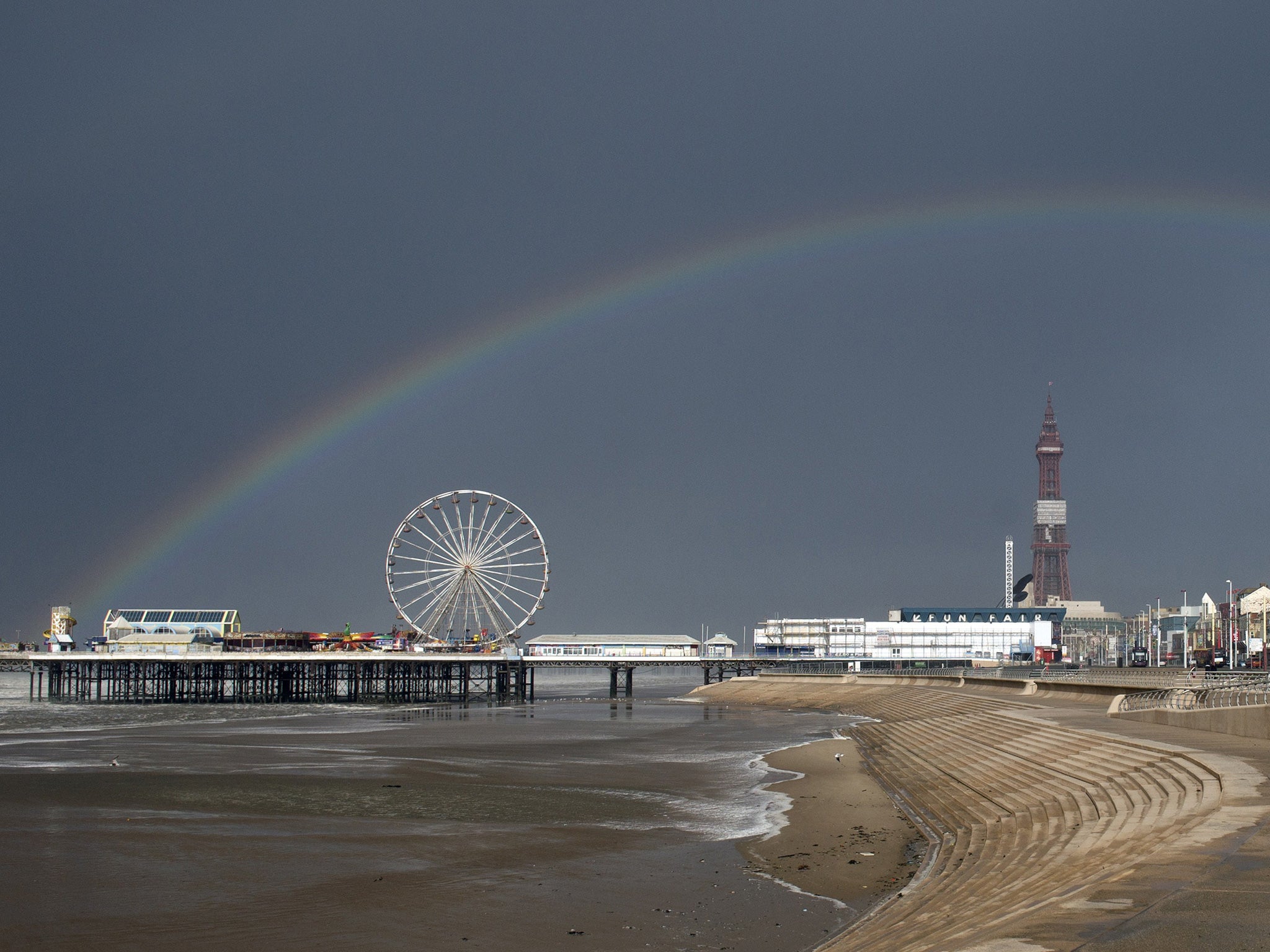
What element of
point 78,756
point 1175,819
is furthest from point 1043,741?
point 78,756

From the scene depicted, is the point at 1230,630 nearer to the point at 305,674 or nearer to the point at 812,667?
the point at 812,667

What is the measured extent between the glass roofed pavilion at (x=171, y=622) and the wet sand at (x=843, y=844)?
127659 mm

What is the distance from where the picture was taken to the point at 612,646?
161m

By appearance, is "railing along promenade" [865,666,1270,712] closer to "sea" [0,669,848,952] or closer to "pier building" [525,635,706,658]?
"sea" [0,669,848,952]

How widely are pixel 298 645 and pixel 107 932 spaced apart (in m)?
136

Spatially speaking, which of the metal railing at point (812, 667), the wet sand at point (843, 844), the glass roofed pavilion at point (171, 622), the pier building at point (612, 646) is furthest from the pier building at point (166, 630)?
the wet sand at point (843, 844)

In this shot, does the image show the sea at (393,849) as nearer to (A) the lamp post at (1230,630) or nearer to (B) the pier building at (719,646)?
(A) the lamp post at (1230,630)

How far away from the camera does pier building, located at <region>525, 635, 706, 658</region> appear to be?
477 feet

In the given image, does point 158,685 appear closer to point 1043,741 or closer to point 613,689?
point 613,689

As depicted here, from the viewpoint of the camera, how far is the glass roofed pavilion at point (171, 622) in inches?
5787

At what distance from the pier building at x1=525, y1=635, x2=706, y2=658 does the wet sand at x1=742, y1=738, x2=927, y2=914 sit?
344 feet

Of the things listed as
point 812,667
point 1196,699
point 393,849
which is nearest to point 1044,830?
point 393,849

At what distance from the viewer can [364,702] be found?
106 metres

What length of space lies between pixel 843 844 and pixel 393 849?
860 centimetres
